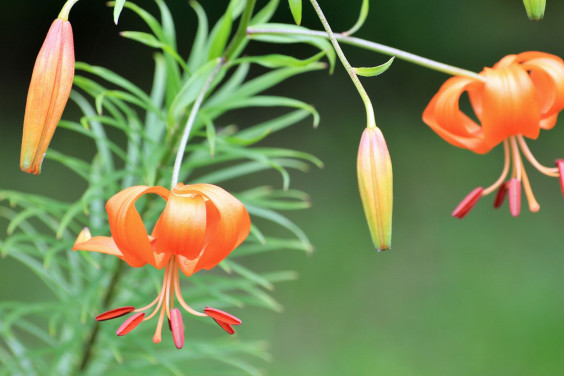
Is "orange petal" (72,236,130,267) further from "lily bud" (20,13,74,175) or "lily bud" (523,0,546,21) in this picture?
"lily bud" (523,0,546,21)

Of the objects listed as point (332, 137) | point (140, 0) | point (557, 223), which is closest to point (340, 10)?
point (332, 137)

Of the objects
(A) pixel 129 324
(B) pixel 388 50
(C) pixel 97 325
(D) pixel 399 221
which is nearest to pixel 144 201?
(C) pixel 97 325

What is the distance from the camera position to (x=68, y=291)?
932 millimetres

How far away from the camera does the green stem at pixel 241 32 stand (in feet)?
2.16

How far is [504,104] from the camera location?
64 cm

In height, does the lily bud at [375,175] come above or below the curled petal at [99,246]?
above

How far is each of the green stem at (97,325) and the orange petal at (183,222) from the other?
0.36m

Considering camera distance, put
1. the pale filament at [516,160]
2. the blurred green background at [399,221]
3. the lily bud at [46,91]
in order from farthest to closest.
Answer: the blurred green background at [399,221] → the pale filament at [516,160] → the lily bud at [46,91]

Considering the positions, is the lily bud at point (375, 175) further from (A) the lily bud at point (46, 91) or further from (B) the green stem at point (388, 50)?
(A) the lily bud at point (46, 91)

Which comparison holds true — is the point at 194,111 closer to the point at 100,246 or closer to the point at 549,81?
the point at 100,246

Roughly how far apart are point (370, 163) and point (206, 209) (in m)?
0.14

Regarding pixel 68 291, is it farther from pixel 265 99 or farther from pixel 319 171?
pixel 319 171

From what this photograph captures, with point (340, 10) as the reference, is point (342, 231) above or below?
below

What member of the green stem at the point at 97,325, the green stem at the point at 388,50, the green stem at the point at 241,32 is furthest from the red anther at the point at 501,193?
the green stem at the point at 97,325
